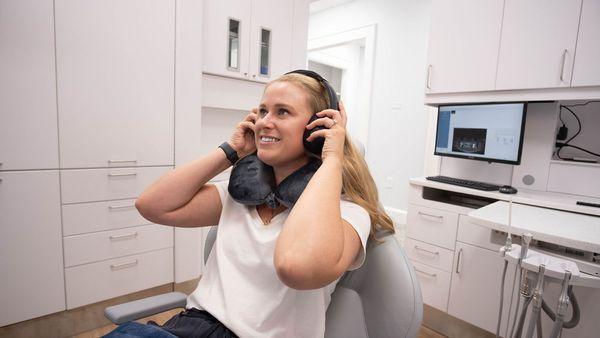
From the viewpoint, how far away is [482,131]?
2.08 metres

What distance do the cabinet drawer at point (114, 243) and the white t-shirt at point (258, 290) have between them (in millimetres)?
1217

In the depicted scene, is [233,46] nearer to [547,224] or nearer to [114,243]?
[114,243]

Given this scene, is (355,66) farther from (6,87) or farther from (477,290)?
(6,87)

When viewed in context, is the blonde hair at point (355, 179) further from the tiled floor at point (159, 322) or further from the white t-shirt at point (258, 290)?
the tiled floor at point (159, 322)

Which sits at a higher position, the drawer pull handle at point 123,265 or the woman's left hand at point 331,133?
the woman's left hand at point 331,133

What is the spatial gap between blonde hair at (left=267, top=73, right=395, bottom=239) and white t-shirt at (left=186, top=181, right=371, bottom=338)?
0.04 metres

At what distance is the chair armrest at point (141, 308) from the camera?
0.85 meters

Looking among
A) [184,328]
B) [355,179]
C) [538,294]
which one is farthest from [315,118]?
[538,294]

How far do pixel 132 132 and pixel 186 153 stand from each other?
0.34 meters

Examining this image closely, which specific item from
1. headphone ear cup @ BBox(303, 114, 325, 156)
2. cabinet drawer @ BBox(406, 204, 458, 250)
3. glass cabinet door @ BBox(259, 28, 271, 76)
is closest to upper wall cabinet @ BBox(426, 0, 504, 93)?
cabinet drawer @ BBox(406, 204, 458, 250)

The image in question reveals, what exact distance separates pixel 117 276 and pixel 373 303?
5.55 feet

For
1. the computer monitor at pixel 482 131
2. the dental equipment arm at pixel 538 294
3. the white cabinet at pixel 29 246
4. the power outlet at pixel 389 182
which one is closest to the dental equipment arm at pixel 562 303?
the dental equipment arm at pixel 538 294

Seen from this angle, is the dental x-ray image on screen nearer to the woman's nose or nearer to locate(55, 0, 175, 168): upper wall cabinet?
the woman's nose

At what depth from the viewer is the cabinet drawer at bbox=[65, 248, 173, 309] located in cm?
185
